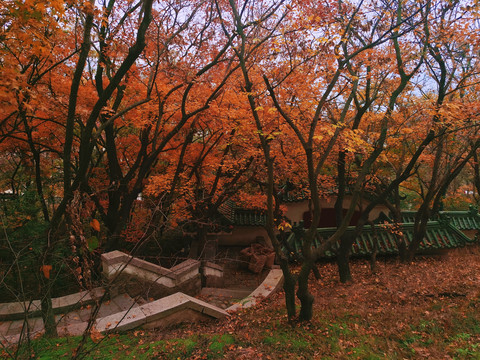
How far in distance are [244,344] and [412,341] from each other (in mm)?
2887

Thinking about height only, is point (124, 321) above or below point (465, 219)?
below

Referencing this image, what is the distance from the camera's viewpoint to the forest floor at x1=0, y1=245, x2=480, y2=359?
4.81m

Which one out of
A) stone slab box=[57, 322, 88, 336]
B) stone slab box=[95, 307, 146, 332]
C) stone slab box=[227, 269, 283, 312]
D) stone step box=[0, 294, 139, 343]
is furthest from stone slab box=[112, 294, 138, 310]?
stone slab box=[227, 269, 283, 312]

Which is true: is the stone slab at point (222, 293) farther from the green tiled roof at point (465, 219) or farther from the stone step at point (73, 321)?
the green tiled roof at point (465, 219)

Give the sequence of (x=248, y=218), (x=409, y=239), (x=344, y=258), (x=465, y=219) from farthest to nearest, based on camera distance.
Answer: (x=248, y=218), (x=465, y=219), (x=409, y=239), (x=344, y=258)

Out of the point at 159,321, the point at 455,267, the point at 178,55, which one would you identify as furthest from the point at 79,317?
the point at 455,267

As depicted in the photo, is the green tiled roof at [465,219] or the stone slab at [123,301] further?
the green tiled roof at [465,219]

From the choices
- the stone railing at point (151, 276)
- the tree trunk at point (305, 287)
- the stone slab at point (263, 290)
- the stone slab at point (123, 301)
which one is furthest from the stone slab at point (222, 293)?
the tree trunk at point (305, 287)

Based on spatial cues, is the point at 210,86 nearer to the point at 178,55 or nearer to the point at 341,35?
the point at 178,55

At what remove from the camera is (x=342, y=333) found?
555 centimetres

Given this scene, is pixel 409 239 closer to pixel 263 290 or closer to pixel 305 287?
pixel 263 290

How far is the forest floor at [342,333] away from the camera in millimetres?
4809

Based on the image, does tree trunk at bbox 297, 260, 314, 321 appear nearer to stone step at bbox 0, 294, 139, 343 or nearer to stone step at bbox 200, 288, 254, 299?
stone step at bbox 0, 294, 139, 343

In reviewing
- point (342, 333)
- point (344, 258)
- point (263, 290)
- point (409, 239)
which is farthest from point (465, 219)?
point (342, 333)
